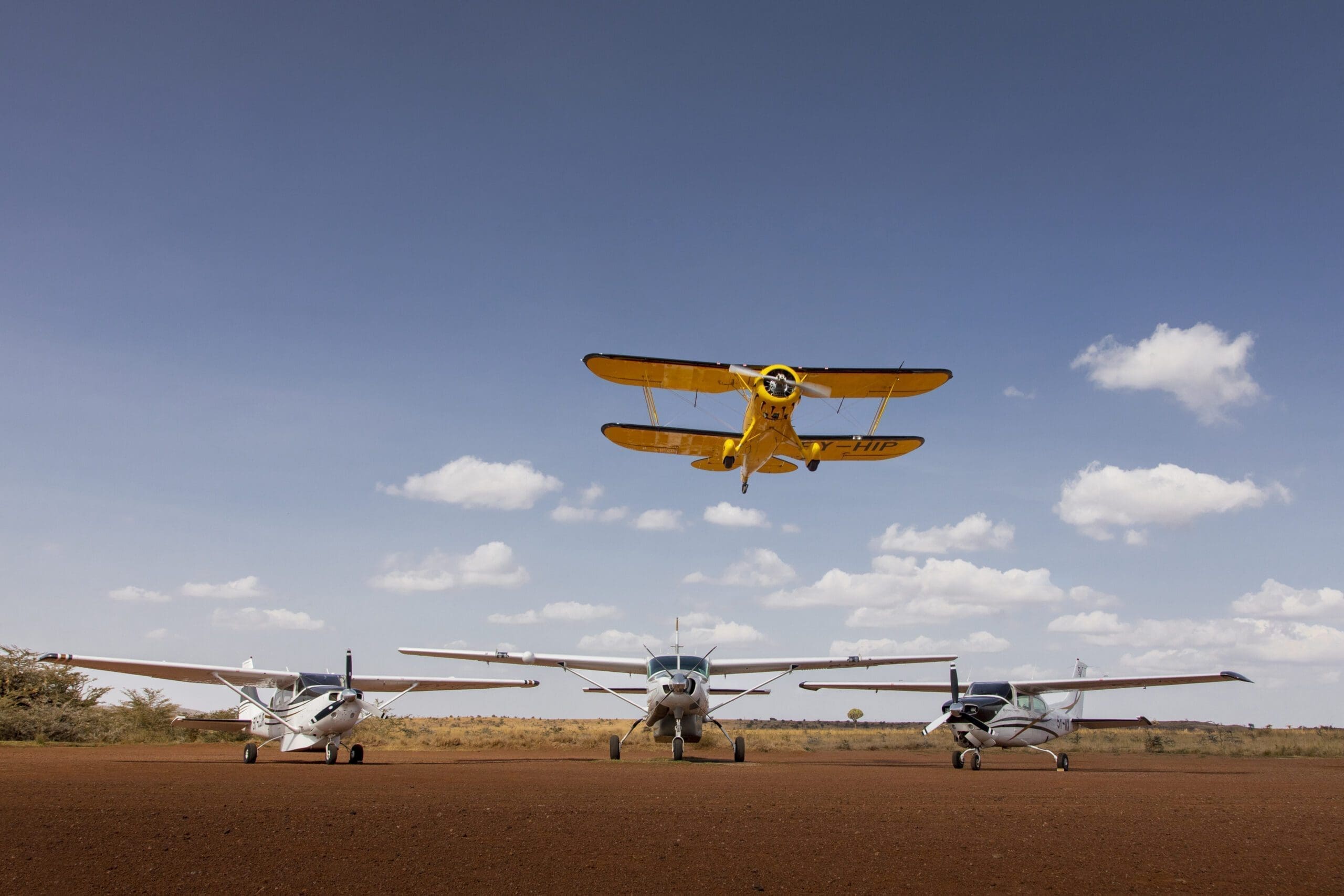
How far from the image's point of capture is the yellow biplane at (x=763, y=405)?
20.3m

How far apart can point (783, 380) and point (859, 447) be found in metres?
5.11

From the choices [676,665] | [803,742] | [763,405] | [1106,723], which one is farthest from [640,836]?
[803,742]

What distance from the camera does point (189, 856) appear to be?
302 inches

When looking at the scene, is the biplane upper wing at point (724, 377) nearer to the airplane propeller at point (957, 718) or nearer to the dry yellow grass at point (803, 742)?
the airplane propeller at point (957, 718)

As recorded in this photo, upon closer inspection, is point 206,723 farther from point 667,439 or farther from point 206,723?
point 667,439

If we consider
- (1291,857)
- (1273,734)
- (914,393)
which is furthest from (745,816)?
(1273,734)

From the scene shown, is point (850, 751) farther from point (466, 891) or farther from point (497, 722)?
point (497, 722)

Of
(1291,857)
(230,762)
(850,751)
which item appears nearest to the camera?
(1291,857)

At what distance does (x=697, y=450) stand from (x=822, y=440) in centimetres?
361

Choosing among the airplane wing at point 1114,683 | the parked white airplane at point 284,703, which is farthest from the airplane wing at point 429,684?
the airplane wing at point 1114,683

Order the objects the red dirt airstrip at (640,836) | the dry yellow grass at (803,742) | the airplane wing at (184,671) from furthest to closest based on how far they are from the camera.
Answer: the dry yellow grass at (803,742) < the airplane wing at (184,671) < the red dirt airstrip at (640,836)

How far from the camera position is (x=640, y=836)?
29.2 ft

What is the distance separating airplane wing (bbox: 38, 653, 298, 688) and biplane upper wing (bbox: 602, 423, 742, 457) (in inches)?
458

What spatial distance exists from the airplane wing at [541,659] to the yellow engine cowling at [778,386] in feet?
35.3
